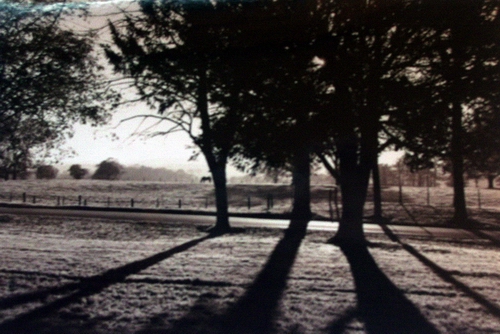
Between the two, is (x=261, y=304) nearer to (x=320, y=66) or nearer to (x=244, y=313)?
(x=244, y=313)

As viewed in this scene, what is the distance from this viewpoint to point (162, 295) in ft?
17.0

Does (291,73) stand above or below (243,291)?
above

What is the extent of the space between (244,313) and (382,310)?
141 centimetres

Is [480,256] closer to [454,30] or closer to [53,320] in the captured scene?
[454,30]

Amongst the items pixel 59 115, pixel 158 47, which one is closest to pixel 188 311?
pixel 158 47

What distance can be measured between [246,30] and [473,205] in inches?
899

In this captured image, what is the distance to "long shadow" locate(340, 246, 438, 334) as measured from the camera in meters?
4.18

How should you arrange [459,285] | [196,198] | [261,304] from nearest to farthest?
[261,304]
[459,285]
[196,198]

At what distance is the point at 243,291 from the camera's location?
5.34 meters

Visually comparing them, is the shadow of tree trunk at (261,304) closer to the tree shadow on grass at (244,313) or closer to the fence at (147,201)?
the tree shadow on grass at (244,313)

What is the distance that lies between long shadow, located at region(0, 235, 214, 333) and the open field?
13 mm

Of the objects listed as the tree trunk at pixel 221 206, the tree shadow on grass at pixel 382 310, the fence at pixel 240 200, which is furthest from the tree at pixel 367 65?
the fence at pixel 240 200

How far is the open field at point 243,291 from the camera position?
4305 mm

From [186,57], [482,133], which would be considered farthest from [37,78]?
[482,133]
